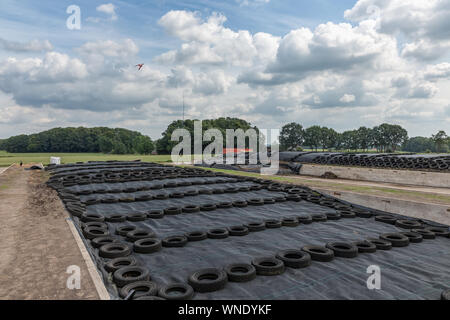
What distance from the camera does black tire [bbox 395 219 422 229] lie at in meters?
8.52

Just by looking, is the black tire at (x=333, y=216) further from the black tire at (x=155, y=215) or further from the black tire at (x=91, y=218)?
the black tire at (x=91, y=218)

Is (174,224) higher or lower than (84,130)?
lower

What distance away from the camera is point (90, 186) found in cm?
1405

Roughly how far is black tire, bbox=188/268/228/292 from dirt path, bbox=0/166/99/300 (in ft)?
4.83

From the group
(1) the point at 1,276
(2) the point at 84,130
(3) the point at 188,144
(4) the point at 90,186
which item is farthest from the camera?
(2) the point at 84,130

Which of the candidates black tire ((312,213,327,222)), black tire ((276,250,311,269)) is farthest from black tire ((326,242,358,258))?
black tire ((312,213,327,222))

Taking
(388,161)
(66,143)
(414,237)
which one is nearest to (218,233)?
(414,237)

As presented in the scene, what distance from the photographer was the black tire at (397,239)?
22.6 ft

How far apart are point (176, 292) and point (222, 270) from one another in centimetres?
93
